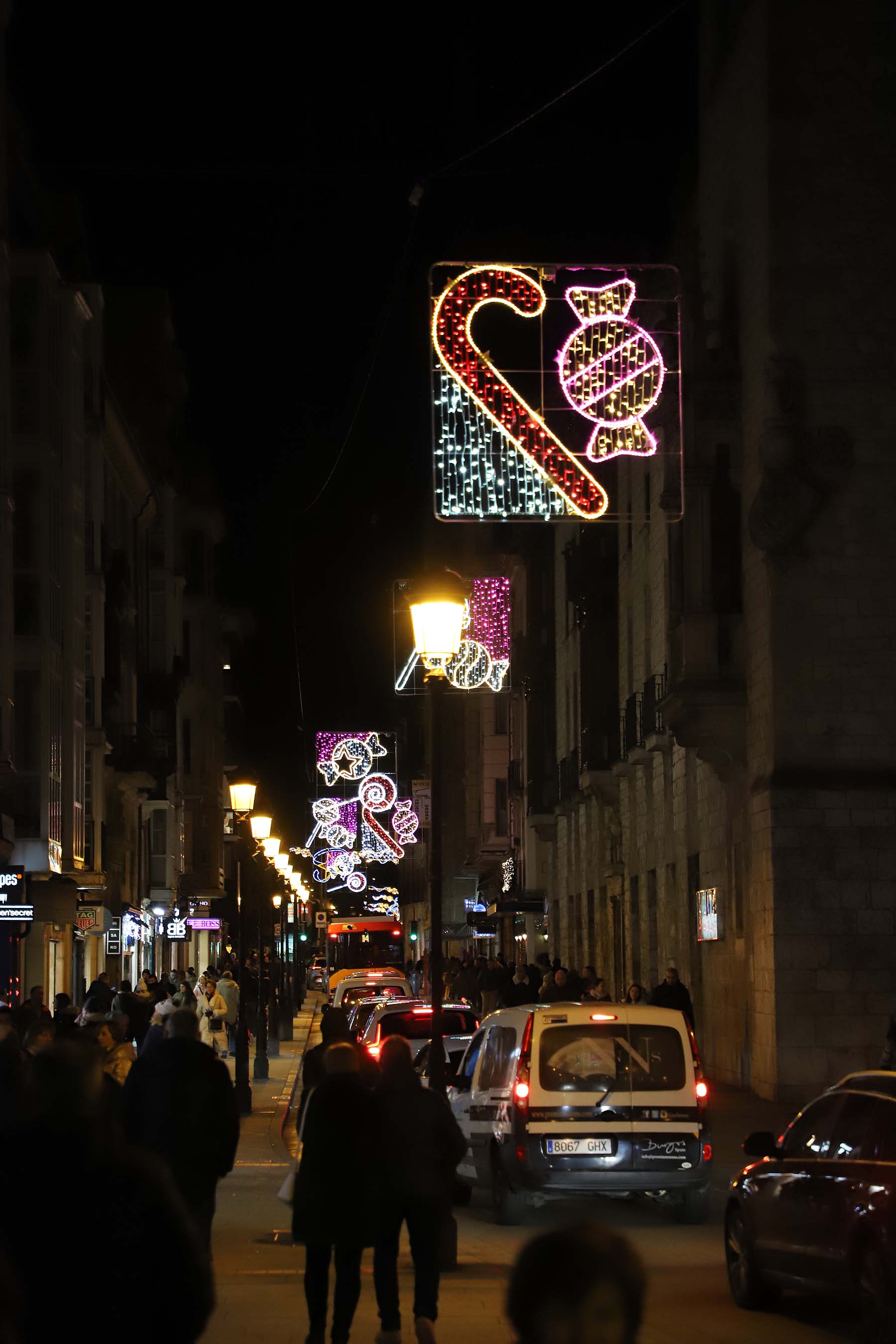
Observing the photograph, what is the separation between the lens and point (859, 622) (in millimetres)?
27688

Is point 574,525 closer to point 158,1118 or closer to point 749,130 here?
point 749,130

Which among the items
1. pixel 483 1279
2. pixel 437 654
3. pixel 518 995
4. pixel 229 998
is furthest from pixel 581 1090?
pixel 229 998

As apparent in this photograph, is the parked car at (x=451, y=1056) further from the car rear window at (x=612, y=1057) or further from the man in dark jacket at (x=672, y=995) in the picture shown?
the car rear window at (x=612, y=1057)

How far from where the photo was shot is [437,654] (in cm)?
1659

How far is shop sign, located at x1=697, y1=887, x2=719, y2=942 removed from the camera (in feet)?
104

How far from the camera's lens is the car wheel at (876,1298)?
396 inches

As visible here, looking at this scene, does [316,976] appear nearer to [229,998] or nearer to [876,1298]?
[229,998]

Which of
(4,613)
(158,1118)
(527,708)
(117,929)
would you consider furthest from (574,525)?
(158,1118)

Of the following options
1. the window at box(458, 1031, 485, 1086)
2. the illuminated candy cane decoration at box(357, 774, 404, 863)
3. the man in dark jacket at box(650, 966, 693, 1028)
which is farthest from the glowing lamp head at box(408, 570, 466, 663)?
the illuminated candy cane decoration at box(357, 774, 404, 863)

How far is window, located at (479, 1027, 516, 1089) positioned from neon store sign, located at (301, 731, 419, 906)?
55.1 m

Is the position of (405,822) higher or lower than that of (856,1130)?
higher

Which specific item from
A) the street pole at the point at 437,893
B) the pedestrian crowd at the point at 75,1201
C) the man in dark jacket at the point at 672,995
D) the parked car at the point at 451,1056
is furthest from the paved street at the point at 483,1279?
the man in dark jacket at the point at 672,995

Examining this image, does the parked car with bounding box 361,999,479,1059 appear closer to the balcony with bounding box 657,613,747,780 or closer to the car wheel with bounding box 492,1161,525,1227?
the balcony with bounding box 657,613,747,780

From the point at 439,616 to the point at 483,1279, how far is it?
553cm
